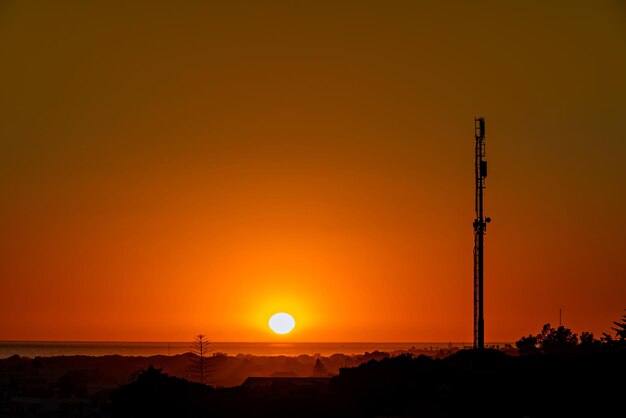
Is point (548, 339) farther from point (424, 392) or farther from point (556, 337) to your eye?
point (424, 392)

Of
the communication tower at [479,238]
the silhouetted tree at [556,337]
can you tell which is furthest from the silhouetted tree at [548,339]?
the communication tower at [479,238]

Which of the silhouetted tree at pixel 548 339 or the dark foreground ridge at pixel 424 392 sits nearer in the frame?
the dark foreground ridge at pixel 424 392

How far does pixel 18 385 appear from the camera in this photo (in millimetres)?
102062

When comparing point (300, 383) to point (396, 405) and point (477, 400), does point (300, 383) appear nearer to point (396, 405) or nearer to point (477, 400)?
point (396, 405)

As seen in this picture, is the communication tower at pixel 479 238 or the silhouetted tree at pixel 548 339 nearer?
the communication tower at pixel 479 238

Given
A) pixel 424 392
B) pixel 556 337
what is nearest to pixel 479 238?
pixel 424 392

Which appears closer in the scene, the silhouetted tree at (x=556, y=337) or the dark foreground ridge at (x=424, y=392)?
the dark foreground ridge at (x=424, y=392)

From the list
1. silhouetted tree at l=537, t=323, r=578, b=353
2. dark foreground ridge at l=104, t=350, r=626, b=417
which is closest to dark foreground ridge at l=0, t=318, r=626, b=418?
dark foreground ridge at l=104, t=350, r=626, b=417

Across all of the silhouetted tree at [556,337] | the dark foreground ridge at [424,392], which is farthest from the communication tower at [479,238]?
the silhouetted tree at [556,337]

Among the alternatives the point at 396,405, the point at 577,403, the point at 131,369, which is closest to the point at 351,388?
the point at 396,405

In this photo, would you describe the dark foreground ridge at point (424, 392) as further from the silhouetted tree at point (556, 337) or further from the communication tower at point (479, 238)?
the silhouetted tree at point (556, 337)

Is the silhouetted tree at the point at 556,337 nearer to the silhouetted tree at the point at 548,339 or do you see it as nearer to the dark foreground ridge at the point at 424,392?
the silhouetted tree at the point at 548,339

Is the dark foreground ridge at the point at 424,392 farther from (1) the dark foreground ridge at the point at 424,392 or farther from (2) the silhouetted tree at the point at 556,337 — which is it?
(2) the silhouetted tree at the point at 556,337

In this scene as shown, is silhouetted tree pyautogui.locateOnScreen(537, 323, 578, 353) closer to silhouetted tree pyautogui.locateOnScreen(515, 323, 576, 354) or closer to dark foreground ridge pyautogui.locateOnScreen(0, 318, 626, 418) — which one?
silhouetted tree pyautogui.locateOnScreen(515, 323, 576, 354)
